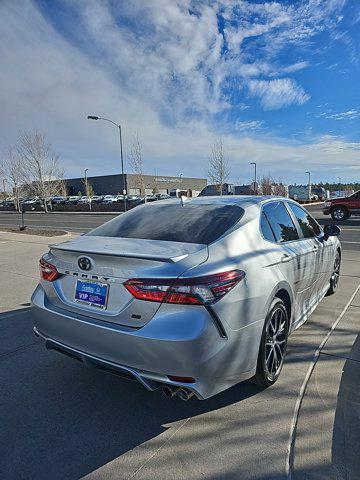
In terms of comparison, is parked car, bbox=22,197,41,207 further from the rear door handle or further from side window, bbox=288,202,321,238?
the rear door handle

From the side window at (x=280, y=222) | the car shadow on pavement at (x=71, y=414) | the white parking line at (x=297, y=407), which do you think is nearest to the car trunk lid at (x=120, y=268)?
the car shadow on pavement at (x=71, y=414)

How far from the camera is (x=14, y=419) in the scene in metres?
2.54

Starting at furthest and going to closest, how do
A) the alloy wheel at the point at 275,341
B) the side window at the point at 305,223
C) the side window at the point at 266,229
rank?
1. the side window at the point at 305,223
2. the side window at the point at 266,229
3. the alloy wheel at the point at 275,341

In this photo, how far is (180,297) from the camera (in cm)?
216

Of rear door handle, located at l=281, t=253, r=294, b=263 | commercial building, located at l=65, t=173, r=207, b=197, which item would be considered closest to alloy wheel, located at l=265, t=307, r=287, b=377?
rear door handle, located at l=281, t=253, r=294, b=263

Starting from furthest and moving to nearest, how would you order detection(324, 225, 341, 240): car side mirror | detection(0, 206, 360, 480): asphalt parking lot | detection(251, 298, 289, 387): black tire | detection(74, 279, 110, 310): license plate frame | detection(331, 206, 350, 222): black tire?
detection(331, 206, 350, 222): black tire, detection(324, 225, 341, 240): car side mirror, detection(251, 298, 289, 387): black tire, detection(74, 279, 110, 310): license plate frame, detection(0, 206, 360, 480): asphalt parking lot

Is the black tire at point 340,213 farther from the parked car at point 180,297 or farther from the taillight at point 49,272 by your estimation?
the taillight at point 49,272

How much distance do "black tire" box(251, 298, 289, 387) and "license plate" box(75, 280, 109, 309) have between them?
4.00 feet

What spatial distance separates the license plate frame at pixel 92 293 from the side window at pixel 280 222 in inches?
65.9

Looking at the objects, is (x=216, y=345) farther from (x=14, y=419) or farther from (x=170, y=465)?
(x=14, y=419)

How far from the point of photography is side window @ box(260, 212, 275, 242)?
305cm

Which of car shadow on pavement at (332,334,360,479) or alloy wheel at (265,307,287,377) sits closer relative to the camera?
car shadow on pavement at (332,334,360,479)

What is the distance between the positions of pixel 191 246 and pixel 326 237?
2.70 m

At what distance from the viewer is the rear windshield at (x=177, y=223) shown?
276 centimetres
